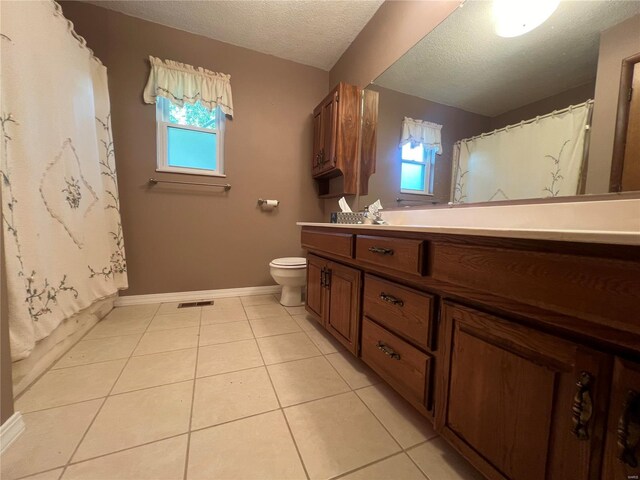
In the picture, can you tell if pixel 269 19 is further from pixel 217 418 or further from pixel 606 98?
pixel 217 418

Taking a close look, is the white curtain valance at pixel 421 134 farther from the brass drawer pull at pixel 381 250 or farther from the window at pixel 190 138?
the window at pixel 190 138

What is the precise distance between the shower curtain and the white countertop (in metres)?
1.42

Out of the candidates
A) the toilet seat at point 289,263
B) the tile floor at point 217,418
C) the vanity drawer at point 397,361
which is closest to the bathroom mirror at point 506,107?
the vanity drawer at point 397,361

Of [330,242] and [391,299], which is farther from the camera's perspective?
[330,242]

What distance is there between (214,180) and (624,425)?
8.71 ft

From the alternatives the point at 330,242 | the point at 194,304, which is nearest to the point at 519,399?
the point at 330,242

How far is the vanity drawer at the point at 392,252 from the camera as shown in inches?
34.3

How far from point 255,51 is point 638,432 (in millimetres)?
3190

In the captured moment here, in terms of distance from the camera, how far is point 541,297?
541 mm

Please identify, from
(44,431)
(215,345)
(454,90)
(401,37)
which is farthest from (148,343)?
(401,37)

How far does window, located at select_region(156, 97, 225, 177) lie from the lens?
223 cm

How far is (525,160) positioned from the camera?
1.08m

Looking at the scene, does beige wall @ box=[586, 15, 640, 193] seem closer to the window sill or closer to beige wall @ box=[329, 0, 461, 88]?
beige wall @ box=[329, 0, 461, 88]

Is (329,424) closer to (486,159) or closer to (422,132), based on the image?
(486,159)
